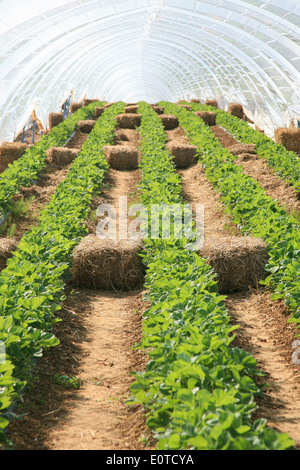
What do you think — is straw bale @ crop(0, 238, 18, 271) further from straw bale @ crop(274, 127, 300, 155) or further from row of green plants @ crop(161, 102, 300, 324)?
straw bale @ crop(274, 127, 300, 155)

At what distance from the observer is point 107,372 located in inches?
176

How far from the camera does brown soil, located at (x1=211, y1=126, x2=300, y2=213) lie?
367 inches

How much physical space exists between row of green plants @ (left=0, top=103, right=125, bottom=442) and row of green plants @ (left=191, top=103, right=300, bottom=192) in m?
4.45

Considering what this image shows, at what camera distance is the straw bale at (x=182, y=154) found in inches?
524

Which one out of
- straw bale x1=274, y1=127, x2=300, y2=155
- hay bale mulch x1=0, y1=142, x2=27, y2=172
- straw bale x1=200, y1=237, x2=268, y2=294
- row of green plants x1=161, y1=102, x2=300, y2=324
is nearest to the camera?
row of green plants x1=161, y1=102, x2=300, y2=324

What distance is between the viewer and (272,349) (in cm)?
489

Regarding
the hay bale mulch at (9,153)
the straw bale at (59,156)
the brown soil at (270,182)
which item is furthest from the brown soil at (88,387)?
the hay bale mulch at (9,153)

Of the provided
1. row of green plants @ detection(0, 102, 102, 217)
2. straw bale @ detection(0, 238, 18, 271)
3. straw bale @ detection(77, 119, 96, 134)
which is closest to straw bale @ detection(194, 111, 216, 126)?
straw bale @ detection(77, 119, 96, 134)

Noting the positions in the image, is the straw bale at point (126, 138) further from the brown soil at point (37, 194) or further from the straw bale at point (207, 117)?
the brown soil at point (37, 194)

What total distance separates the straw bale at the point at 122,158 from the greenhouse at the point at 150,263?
0.04m

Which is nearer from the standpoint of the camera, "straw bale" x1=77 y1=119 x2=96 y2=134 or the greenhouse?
the greenhouse

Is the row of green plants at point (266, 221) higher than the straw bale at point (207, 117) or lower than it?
lower

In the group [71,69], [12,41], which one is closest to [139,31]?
[71,69]
